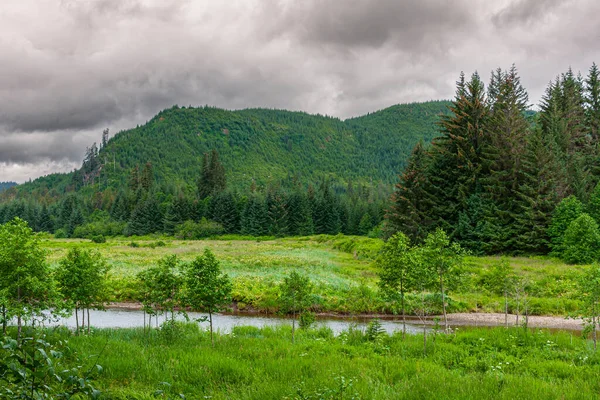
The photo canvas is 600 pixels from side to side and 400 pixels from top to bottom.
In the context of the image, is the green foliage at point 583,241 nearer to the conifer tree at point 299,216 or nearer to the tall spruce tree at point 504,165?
the tall spruce tree at point 504,165


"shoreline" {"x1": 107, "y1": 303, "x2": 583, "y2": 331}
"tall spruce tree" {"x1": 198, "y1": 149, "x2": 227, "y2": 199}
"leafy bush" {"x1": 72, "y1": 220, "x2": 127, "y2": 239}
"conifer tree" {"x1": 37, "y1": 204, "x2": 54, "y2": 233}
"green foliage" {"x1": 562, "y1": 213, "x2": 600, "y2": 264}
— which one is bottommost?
"shoreline" {"x1": 107, "y1": 303, "x2": 583, "y2": 331}

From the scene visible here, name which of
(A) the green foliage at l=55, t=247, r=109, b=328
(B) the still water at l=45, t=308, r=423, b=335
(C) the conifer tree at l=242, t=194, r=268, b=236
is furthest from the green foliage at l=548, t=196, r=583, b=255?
(C) the conifer tree at l=242, t=194, r=268, b=236

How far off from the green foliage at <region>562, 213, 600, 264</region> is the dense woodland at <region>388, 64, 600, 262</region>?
82 centimetres

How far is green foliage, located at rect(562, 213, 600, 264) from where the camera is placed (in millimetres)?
35344

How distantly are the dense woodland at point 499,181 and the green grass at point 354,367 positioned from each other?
29.7 metres

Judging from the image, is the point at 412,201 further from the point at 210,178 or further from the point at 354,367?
the point at 210,178

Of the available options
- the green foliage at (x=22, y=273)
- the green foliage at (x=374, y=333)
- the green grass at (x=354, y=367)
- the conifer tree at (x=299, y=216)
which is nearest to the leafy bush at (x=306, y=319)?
the green grass at (x=354, y=367)

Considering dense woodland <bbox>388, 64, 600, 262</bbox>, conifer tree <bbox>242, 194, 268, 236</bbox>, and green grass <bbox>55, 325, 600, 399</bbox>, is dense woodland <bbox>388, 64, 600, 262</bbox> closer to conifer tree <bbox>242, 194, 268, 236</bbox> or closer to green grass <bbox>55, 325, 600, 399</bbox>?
green grass <bbox>55, 325, 600, 399</bbox>

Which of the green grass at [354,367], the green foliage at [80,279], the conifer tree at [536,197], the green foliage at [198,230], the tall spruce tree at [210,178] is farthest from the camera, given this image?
the tall spruce tree at [210,178]

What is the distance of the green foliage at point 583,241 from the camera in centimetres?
3534

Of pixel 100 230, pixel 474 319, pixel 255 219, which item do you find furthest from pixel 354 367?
pixel 100 230

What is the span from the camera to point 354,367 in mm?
10008

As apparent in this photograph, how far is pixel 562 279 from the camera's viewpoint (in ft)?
99.2

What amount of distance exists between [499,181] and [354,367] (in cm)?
4414
